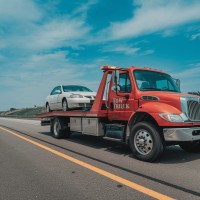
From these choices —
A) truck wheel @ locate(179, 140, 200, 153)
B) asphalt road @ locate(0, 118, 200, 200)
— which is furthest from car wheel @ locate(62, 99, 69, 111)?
truck wheel @ locate(179, 140, 200, 153)

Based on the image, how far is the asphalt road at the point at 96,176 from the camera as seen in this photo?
4.20m

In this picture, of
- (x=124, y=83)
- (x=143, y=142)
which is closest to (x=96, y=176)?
(x=143, y=142)

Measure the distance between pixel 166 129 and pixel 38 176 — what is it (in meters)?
2.92

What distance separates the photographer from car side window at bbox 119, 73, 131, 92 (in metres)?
7.68

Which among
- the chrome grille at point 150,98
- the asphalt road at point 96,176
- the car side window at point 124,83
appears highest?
the car side window at point 124,83

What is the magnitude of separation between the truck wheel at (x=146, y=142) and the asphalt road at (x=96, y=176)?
0.70 ft

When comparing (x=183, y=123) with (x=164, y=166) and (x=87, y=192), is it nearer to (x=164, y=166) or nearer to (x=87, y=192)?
(x=164, y=166)

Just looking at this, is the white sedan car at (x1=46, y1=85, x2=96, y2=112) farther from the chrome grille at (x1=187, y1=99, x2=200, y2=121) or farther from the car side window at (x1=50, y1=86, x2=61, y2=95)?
the chrome grille at (x1=187, y1=99, x2=200, y2=121)

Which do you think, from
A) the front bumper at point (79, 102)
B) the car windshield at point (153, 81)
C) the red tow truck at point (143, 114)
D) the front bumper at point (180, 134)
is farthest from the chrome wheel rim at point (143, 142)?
the front bumper at point (79, 102)

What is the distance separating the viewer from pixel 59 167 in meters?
6.03

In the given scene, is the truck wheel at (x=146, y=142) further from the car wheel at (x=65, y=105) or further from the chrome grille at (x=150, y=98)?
the car wheel at (x=65, y=105)

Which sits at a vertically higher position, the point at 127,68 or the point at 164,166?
the point at 127,68

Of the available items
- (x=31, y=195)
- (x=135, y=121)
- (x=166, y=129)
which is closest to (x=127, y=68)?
(x=135, y=121)

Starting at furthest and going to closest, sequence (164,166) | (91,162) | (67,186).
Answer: (91,162), (164,166), (67,186)
